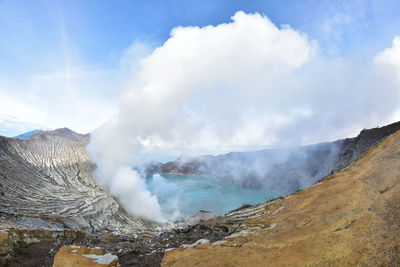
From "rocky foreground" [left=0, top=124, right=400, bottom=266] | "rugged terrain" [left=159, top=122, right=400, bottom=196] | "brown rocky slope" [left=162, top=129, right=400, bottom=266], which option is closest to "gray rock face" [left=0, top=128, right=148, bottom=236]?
"rocky foreground" [left=0, top=124, right=400, bottom=266]

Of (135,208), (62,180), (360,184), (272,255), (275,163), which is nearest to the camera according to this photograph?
(272,255)

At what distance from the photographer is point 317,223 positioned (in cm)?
435

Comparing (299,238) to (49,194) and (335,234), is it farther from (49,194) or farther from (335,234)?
(49,194)

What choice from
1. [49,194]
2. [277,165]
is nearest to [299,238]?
[49,194]

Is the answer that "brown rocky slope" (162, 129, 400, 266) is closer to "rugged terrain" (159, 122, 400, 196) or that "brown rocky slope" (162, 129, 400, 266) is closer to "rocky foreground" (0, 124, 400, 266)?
"rocky foreground" (0, 124, 400, 266)

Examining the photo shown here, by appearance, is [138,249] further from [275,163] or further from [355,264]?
[275,163]

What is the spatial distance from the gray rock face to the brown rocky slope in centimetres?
1310

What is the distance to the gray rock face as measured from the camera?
609 inches

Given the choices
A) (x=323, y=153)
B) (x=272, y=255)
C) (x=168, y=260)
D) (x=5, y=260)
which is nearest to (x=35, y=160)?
(x=5, y=260)

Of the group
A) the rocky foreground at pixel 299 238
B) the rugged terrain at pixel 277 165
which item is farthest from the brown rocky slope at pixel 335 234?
the rugged terrain at pixel 277 165

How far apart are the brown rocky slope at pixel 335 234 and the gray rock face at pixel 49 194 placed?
1310cm

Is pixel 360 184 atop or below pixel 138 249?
atop

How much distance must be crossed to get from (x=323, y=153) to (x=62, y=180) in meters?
77.2

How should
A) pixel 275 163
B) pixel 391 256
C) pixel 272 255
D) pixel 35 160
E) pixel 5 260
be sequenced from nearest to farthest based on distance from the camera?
pixel 391 256
pixel 272 255
pixel 5 260
pixel 35 160
pixel 275 163
